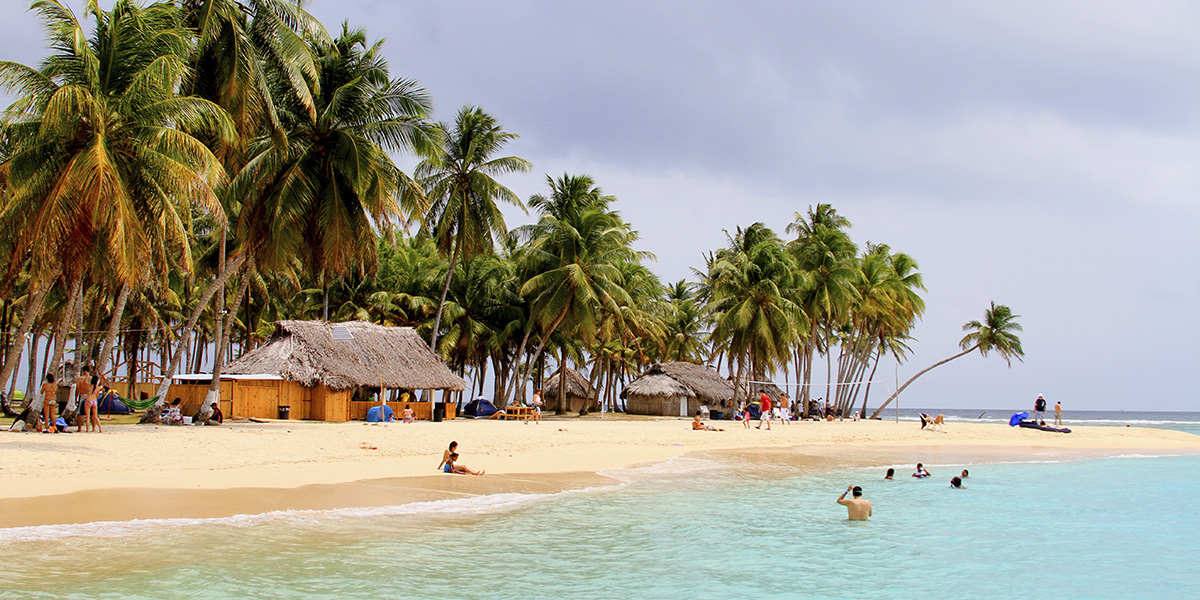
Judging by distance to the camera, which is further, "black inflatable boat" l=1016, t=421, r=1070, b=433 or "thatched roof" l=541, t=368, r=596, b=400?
"thatched roof" l=541, t=368, r=596, b=400

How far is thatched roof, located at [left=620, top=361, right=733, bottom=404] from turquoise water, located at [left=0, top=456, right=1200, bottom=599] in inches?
835

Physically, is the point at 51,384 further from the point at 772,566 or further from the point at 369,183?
the point at 772,566

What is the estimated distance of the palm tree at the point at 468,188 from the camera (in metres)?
24.9

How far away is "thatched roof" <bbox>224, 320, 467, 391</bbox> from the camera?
20906mm

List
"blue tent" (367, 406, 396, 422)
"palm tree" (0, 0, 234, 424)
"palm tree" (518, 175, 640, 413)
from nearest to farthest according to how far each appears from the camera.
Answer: "palm tree" (0, 0, 234, 424), "blue tent" (367, 406, 396, 422), "palm tree" (518, 175, 640, 413)

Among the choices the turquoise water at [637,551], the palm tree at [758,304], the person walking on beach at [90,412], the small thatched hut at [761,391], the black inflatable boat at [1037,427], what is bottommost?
the turquoise water at [637,551]

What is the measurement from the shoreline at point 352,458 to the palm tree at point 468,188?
22.0 feet

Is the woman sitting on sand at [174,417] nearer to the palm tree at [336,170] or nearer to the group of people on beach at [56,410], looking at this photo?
the group of people on beach at [56,410]

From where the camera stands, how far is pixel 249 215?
1819 centimetres

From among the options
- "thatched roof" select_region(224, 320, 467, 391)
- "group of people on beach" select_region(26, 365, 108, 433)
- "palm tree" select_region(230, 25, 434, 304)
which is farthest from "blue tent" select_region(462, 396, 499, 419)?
"group of people on beach" select_region(26, 365, 108, 433)

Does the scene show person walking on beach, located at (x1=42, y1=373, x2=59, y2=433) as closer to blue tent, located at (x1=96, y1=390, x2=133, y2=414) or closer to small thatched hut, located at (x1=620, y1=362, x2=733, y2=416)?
blue tent, located at (x1=96, y1=390, x2=133, y2=414)

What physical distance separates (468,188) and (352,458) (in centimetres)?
1298

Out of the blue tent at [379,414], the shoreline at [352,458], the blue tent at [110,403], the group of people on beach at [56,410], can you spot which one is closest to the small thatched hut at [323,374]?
the blue tent at [379,414]

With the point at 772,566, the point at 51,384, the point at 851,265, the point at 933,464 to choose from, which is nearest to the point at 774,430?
the point at 933,464
